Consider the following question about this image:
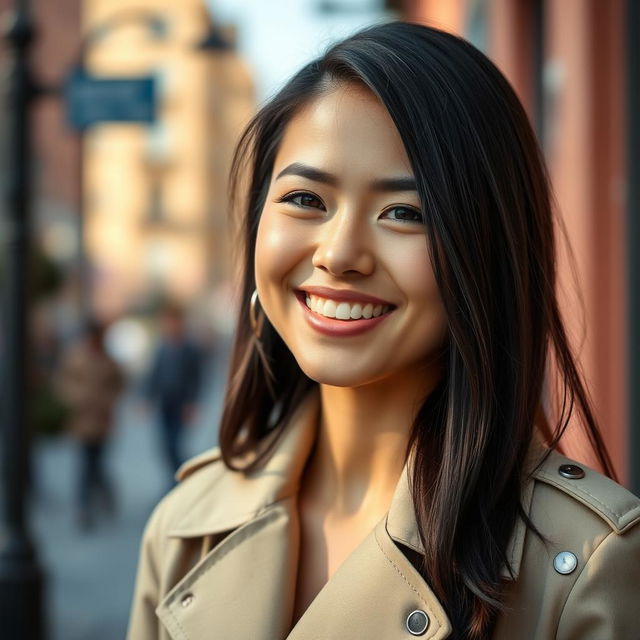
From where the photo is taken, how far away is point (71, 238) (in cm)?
3719

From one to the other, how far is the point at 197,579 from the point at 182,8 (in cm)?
5782

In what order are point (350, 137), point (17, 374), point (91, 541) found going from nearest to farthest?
point (350, 137) < point (17, 374) < point (91, 541)

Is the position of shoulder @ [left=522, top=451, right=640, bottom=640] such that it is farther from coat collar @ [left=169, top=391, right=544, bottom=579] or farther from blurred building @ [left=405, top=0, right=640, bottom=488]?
blurred building @ [left=405, top=0, right=640, bottom=488]

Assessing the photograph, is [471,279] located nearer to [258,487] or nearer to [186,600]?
[258,487]

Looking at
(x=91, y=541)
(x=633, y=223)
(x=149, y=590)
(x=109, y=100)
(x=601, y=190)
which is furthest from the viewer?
(x=91, y=541)

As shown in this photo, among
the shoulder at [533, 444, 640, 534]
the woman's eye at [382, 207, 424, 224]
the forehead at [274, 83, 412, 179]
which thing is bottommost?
the shoulder at [533, 444, 640, 534]

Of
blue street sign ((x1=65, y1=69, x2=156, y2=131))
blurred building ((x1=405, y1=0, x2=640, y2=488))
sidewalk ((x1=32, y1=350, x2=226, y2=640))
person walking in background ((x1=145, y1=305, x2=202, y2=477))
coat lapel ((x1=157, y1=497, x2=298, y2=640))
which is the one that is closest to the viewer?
coat lapel ((x1=157, y1=497, x2=298, y2=640))

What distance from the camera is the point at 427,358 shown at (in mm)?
1803

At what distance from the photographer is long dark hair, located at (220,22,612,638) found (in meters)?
1.64

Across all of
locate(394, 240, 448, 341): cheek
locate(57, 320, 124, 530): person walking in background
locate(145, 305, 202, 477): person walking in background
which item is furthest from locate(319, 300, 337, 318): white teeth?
locate(145, 305, 202, 477): person walking in background

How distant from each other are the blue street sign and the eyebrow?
436cm

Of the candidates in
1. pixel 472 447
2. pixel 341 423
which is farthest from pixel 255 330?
pixel 472 447

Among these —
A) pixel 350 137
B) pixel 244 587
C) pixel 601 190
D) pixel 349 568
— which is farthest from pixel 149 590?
pixel 601 190

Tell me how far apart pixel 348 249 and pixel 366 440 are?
1.36 feet
